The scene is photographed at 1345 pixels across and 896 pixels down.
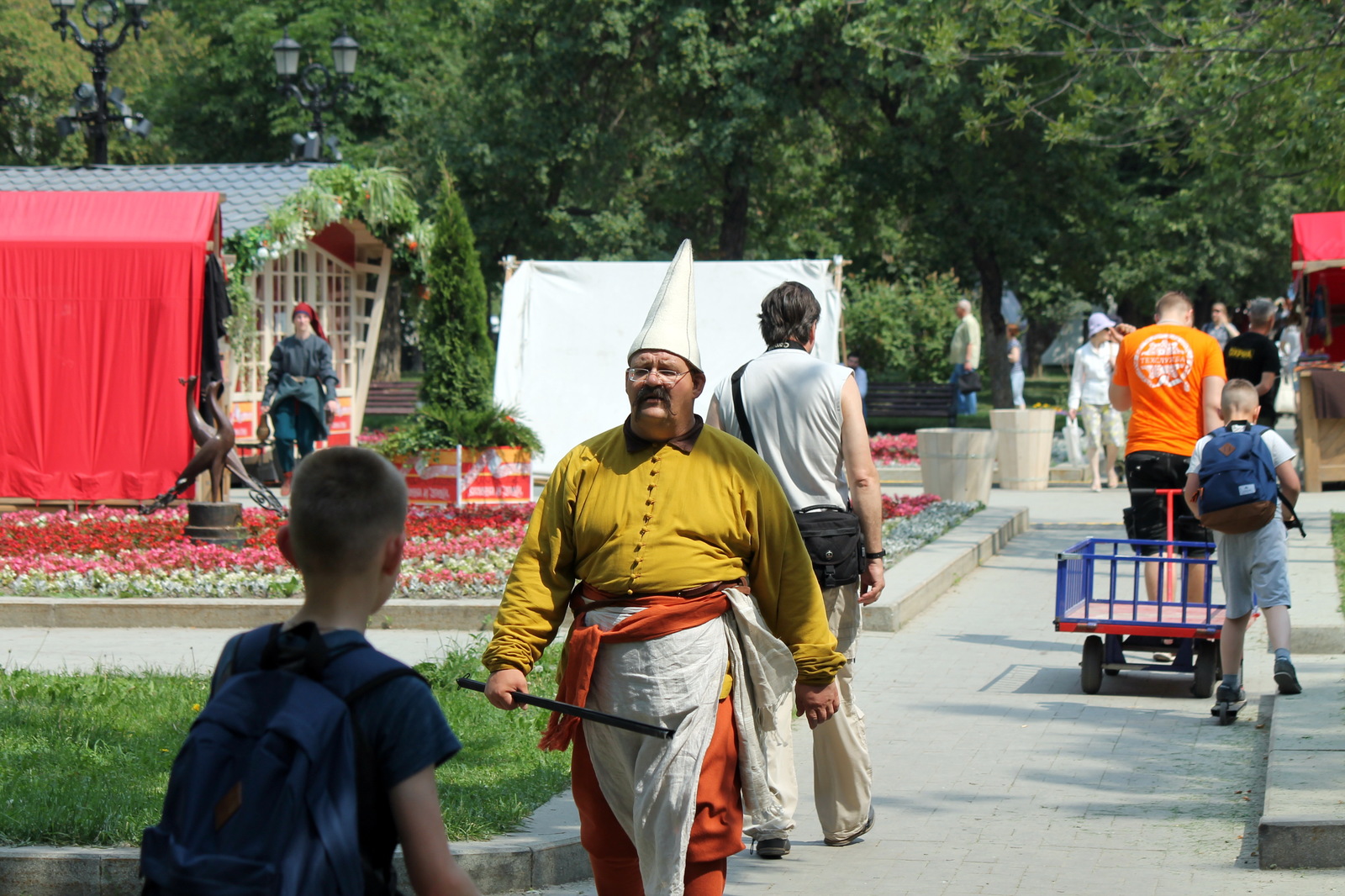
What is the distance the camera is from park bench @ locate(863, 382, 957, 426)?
2812 centimetres

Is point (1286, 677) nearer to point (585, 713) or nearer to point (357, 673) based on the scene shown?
point (585, 713)

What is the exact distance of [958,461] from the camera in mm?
16969

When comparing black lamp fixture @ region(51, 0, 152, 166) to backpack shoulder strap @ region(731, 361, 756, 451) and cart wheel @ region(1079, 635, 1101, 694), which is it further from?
backpack shoulder strap @ region(731, 361, 756, 451)

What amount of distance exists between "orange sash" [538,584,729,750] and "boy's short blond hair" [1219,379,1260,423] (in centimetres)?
446

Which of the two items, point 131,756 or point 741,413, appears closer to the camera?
point 741,413

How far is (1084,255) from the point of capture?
28.2 m

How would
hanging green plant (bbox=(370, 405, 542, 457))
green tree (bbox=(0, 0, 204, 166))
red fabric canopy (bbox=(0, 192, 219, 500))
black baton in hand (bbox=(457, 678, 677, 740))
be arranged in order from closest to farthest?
black baton in hand (bbox=(457, 678, 677, 740)) → hanging green plant (bbox=(370, 405, 542, 457)) → red fabric canopy (bbox=(0, 192, 219, 500)) → green tree (bbox=(0, 0, 204, 166))

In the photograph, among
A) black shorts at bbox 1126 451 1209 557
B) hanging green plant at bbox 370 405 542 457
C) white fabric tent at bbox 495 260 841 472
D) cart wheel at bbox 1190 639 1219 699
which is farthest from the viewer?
white fabric tent at bbox 495 260 841 472

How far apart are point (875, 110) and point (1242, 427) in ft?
79.1

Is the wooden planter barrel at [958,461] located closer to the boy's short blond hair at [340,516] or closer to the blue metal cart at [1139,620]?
the blue metal cart at [1139,620]

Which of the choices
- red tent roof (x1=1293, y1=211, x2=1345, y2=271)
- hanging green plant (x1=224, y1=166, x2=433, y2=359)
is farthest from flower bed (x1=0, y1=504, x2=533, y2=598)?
red tent roof (x1=1293, y1=211, x2=1345, y2=271)

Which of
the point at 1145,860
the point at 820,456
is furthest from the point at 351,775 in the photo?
the point at 1145,860

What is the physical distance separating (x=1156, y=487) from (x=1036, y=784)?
301 centimetres

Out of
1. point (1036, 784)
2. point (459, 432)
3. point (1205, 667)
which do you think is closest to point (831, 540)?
point (1036, 784)
